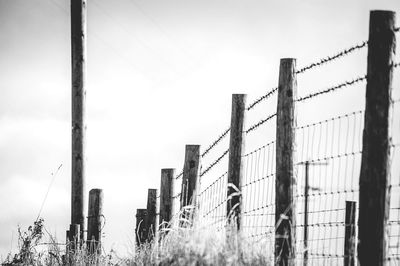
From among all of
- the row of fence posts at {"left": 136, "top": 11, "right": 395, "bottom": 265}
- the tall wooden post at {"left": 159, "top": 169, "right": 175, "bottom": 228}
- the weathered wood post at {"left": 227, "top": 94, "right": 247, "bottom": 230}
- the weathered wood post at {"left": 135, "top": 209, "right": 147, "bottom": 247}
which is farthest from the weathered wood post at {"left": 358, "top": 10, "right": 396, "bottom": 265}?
the weathered wood post at {"left": 135, "top": 209, "right": 147, "bottom": 247}

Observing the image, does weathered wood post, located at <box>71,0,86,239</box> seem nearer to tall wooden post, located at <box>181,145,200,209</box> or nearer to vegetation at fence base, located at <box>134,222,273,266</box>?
tall wooden post, located at <box>181,145,200,209</box>

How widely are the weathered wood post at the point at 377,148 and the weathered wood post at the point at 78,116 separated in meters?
5.88

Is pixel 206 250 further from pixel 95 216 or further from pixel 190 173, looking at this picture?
pixel 95 216

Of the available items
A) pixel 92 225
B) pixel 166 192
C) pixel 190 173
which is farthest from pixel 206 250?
pixel 92 225

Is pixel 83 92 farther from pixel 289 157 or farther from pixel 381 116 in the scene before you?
pixel 381 116

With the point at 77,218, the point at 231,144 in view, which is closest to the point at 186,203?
the point at 231,144

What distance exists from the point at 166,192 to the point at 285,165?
3406 millimetres

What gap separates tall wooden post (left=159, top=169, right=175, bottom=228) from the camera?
9.43 metres

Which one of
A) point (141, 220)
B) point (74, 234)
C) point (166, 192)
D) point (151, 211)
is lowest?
point (74, 234)

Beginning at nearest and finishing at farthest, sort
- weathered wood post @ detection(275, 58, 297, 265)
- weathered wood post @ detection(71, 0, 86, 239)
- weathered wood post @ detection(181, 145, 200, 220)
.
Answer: weathered wood post @ detection(275, 58, 297, 265), weathered wood post @ detection(181, 145, 200, 220), weathered wood post @ detection(71, 0, 86, 239)

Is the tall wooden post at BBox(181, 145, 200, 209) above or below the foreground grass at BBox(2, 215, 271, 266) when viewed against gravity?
above

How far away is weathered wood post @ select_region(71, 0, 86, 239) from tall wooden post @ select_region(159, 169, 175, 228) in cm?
158

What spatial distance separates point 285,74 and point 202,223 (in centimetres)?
184

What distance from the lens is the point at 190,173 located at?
27.9ft
